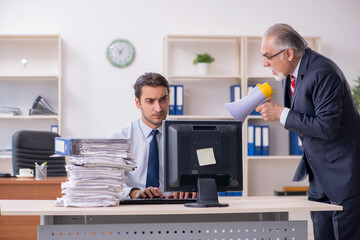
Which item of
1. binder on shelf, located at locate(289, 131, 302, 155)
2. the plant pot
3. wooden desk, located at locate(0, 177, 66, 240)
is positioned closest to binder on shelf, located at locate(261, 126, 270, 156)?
binder on shelf, located at locate(289, 131, 302, 155)

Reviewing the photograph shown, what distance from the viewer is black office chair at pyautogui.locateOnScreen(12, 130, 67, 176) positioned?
4.25m

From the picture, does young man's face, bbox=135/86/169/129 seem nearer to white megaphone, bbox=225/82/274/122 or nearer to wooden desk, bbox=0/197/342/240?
white megaphone, bbox=225/82/274/122

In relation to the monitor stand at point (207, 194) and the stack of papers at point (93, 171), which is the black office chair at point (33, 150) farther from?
the monitor stand at point (207, 194)

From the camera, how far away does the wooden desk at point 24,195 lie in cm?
347

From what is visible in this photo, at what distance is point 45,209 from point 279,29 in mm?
1387

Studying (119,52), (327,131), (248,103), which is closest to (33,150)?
(119,52)

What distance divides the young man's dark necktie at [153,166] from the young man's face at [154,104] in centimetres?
11

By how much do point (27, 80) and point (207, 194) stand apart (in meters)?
3.46

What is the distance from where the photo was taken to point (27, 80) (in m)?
5.12

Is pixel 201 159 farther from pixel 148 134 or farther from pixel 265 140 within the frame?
pixel 265 140

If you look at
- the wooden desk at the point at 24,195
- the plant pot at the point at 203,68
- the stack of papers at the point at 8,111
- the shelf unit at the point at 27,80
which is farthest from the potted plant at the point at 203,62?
the wooden desk at the point at 24,195

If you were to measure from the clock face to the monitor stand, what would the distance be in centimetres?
319

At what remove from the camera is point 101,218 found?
2273 millimetres

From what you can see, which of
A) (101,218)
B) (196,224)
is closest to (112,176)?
(101,218)
